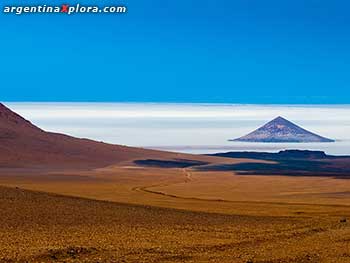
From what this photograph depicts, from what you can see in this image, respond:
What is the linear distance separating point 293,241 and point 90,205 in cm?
1630

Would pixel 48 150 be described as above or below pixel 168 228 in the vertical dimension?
above

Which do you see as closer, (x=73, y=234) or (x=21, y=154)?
(x=73, y=234)

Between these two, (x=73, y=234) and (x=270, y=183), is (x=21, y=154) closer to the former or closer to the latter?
(x=270, y=183)

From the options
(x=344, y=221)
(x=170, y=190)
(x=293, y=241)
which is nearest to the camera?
(x=293, y=241)

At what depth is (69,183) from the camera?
9012cm

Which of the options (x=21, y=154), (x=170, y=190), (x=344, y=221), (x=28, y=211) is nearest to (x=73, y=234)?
(x=28, y=211)

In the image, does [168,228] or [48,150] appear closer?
[168,228]

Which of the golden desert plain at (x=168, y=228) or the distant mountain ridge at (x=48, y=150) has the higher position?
the distant mountain ridge at (x=48, y=150)

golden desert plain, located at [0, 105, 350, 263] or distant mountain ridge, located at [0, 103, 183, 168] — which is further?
distant mountain ridge, located at [0, 103, 183, 168]

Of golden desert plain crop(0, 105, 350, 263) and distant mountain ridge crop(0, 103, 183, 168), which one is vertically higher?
distant mountain ridge crop(0, 103, 183, 168)

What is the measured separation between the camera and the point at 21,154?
146m

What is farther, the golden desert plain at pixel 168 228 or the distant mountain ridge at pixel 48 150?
the distant mountain ridge at pixel 48 150

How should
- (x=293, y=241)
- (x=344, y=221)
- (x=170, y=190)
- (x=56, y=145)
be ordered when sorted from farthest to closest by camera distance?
(x=56, y=145)
(x=170, y=190)
(x=344, y=221)
(x=293, y=241)

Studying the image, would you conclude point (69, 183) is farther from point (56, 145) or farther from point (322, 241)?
point (56, 145)
